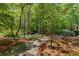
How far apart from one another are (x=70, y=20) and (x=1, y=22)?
775 mm

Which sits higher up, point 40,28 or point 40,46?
point 40,28

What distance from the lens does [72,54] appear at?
1.68 meters

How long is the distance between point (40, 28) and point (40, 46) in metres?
0.20

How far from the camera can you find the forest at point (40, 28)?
1691 mm

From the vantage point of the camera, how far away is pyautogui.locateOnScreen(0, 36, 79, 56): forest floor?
168 centimetres

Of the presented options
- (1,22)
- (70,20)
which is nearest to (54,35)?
(70,20)

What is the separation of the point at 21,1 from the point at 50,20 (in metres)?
0.39

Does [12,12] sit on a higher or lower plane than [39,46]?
higher

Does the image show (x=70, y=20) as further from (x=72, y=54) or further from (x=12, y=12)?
(x=12, y=12)

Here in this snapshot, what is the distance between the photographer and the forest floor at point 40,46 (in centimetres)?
168

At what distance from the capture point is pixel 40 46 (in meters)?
1.70

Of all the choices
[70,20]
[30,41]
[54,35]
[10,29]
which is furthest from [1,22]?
[70,20]

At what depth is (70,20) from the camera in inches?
66.9

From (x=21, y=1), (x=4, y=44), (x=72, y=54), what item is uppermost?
(x=21, y=1)
